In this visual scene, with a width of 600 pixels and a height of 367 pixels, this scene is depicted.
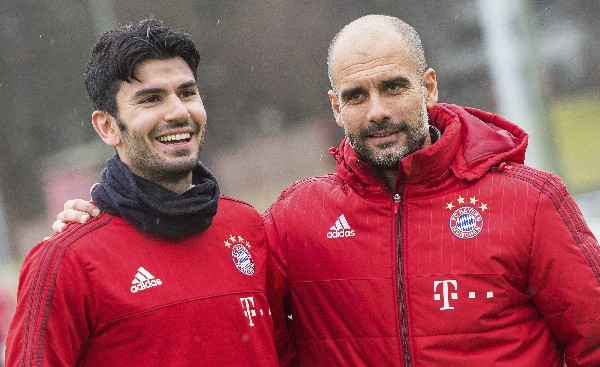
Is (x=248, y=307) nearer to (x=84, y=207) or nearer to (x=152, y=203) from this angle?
(x=152, y=203)

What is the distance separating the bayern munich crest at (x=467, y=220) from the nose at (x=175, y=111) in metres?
0.82

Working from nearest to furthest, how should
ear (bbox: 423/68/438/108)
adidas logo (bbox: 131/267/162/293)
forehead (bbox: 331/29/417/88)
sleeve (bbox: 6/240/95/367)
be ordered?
sleeve (bbox: 6/240/95/367)
adidas logo (bbox: 131/267/162/293)
forehead (bbox: 331/29/417/88)
ear (bbox: 423/68/438/108)

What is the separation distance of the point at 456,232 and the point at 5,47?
14.3m

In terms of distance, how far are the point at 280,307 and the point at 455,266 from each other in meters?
0.58

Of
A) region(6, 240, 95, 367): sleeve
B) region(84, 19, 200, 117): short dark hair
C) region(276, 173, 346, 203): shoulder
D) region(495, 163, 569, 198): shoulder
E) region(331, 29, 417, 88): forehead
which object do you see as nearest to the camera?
region(6, 240, 95, 367): sleeve

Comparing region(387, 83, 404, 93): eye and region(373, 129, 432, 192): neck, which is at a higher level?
region(387, 83, 404, 93): eye

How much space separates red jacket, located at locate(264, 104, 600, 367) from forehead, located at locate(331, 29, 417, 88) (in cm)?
23

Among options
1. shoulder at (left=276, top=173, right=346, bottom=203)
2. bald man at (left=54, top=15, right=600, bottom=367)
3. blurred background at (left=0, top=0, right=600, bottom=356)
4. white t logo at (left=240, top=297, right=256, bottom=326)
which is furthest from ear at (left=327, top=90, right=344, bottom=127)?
blurred background at (left=0, top=0, right=600, bottom=356)

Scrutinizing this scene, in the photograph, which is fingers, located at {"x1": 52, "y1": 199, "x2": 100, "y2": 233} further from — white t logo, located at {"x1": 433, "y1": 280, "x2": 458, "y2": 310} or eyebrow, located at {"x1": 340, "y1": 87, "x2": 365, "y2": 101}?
white t logo, located at {"x1": 433, "y1": 280, "x2": 458, "y2": 310}

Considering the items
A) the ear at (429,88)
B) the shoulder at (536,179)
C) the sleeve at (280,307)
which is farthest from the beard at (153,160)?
the shoulder at (536,179)

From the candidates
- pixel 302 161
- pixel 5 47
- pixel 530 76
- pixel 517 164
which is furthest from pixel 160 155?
pixel 5 47

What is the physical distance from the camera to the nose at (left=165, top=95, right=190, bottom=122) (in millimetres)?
2736

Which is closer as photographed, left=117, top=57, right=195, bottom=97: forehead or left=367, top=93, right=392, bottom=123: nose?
left=117, top=57, right=195, bottom=97: forehead

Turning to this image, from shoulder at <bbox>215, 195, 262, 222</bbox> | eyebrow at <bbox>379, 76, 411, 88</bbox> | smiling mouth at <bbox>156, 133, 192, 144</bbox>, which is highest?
eyebrow at <bbox>379, 76, 411, 88</bbox>
